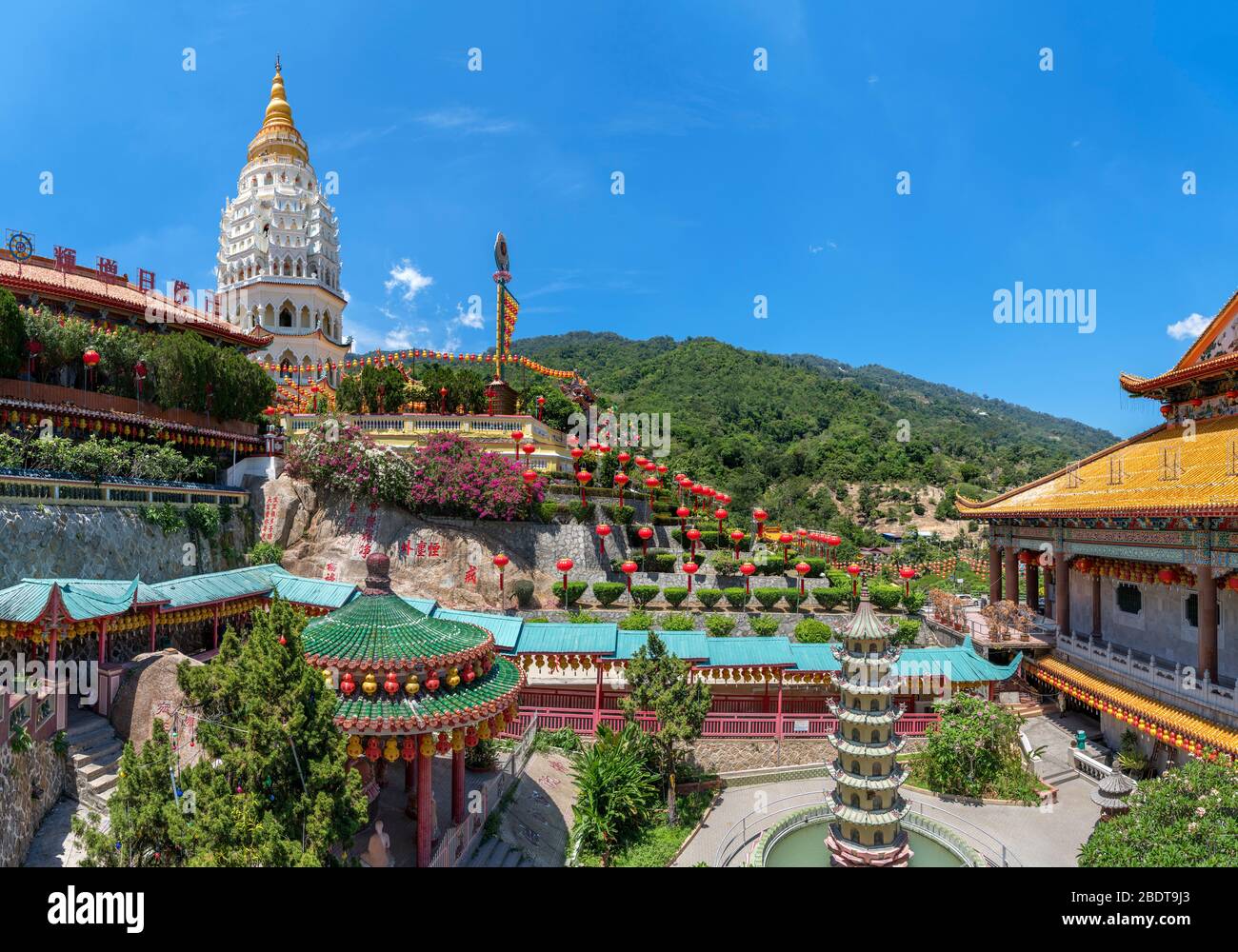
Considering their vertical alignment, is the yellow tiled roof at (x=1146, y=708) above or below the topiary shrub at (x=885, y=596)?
below

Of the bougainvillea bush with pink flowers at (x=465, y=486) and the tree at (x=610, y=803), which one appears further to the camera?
the bougainvillea bush with pink flowers at (x=465, y=486)

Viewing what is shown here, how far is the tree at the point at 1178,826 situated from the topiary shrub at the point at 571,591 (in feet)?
53.8

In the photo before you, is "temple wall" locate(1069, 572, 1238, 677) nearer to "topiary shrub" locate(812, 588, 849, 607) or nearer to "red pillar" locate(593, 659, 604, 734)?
"topiary shrub" locate(812, 588, 849, 607)

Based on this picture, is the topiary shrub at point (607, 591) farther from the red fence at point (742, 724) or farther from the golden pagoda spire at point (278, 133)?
the golden pagoda spire at point (278, 133)

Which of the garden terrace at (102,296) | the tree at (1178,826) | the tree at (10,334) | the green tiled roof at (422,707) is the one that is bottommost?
the tree at (1178,826)

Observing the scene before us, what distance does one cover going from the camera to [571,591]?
23.8 meters

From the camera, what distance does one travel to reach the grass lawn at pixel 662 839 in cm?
1261

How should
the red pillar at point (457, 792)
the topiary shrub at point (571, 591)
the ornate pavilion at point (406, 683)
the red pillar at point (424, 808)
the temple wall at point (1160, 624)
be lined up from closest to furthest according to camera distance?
the ornate pavilion at point (406, 683) < the red pillar at point (424, 808) < the red pillar at point (457, 792) < the temple wall at point (1160, 624) < the topiary shrub at point (571, 591)

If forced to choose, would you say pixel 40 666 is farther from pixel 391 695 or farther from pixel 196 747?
pixel 391 695

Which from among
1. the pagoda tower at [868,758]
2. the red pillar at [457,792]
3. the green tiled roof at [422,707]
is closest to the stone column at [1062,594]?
the pagoda tower at [868,758]

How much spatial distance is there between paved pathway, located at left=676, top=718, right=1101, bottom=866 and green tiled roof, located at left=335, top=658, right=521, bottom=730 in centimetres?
577

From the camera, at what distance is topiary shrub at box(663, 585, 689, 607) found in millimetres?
23469

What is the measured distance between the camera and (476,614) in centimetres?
1772
